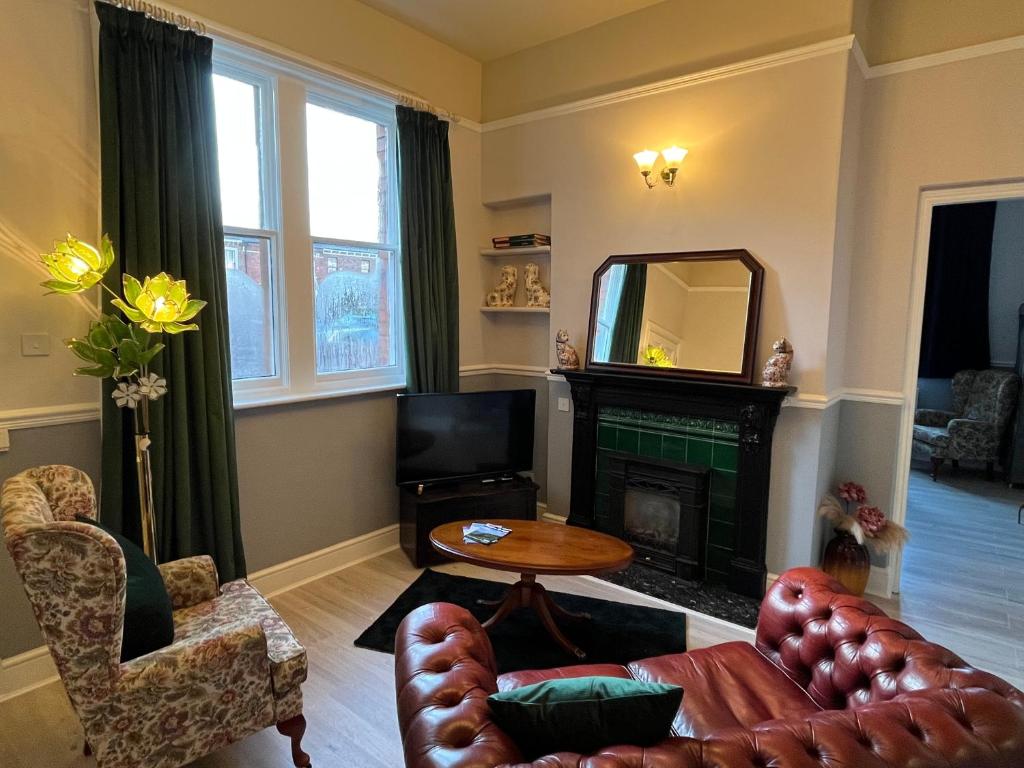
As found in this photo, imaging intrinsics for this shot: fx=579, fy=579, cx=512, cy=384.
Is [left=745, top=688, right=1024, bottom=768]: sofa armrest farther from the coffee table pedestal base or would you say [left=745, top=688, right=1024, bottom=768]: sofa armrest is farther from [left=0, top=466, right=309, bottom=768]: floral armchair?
the coffee table pedestal base

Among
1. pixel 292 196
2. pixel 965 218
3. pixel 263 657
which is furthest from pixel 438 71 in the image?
pixel 965 218

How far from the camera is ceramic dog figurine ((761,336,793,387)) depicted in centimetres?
310

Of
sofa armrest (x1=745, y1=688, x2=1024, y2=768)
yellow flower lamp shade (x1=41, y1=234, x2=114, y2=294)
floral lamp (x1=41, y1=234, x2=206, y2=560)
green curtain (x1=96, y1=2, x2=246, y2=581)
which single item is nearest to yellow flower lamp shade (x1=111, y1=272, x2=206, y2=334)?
floral lamp (x1=41, y1=234, x2=206, y2=560)

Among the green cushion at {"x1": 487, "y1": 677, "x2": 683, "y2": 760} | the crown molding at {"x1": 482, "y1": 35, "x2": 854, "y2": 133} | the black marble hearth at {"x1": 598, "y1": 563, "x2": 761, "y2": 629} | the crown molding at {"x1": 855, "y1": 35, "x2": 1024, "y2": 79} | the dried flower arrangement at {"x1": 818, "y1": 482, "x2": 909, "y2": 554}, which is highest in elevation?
the crown molding at {"x1": 482, "y1": 35, "x2": 854, "y2": 133}

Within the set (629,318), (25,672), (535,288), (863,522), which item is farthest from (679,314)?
(25,672)

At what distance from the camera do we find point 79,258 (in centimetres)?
213

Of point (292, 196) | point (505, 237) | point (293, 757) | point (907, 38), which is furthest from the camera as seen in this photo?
point (505, 237)

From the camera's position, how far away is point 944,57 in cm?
297

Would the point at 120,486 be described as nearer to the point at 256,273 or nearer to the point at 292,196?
the point at 256,273

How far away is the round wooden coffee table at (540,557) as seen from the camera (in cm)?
260

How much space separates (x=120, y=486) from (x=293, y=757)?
136cm

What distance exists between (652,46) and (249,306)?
287cm

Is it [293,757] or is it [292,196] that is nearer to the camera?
[293,757]

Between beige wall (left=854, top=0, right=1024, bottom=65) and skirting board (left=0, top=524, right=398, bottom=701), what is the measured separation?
4.04m
